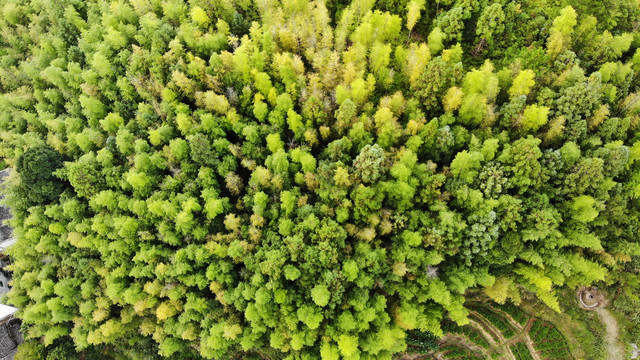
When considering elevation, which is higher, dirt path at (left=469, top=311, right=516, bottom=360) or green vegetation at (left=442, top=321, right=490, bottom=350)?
dirt path at (left=469, top=311, right=516, bottom=360)

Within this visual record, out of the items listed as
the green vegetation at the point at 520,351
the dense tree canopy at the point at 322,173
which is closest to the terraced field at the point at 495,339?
the green vegetation at the point at 520,351

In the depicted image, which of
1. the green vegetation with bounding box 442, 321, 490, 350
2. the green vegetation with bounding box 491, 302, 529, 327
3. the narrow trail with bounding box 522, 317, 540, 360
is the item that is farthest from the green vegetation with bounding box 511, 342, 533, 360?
the green vegetation with bounding box 442, 321, 490, 350

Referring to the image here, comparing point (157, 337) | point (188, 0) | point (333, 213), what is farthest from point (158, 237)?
point (188, 0)

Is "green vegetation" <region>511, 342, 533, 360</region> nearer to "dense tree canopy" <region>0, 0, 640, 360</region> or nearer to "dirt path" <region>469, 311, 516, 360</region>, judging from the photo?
"dirt path" <region>469, 311, 516, 360</region>

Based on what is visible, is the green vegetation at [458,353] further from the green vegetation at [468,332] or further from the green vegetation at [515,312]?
the green vegetation at [515,312]

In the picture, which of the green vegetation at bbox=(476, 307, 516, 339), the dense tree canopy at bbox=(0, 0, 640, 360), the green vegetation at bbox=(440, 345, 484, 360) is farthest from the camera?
the green vegetation at bbox=(440, 345, 484, 360)

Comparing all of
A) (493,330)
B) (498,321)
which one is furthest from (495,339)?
(498,321)

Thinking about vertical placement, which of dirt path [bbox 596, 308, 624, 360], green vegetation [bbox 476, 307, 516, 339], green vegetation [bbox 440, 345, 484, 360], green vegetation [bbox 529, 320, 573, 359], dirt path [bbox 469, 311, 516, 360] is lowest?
green vegetation [bbox 440, 345, 484, 360]
